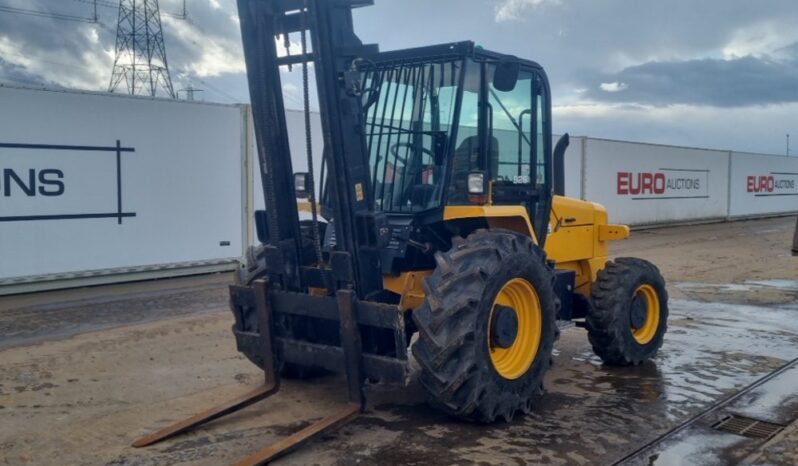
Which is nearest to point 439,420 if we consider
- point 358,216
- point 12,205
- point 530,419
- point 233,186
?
point 530,419

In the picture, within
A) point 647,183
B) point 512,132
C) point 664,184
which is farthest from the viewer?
point 664,184

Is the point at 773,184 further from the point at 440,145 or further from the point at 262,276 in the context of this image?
the point at 262,276

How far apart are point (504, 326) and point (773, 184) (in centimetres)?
2987

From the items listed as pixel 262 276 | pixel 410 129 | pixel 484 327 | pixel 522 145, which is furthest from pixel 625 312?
pixel 262 276

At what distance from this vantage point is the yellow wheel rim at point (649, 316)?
7.31m

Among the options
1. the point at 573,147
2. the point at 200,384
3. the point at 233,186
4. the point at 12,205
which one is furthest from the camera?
the point at 573,147

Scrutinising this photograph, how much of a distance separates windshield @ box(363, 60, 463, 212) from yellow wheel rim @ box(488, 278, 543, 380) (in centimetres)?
84

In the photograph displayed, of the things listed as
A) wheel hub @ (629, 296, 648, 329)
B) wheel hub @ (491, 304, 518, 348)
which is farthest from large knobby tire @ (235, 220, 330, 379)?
wheel hub @ (629, 296, 648, 329)

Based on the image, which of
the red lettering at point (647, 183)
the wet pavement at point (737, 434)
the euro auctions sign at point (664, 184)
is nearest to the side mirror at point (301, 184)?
the wet pavement at point (737, 434)

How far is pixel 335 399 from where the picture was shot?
6.04 m

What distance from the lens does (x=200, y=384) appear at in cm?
649

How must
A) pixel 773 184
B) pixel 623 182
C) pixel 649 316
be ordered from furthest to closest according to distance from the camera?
pixel 773 184 < pixel 623 182 < pixel 649 316

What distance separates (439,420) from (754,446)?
2.08m

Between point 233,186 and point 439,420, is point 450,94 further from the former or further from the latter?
point 233,186
